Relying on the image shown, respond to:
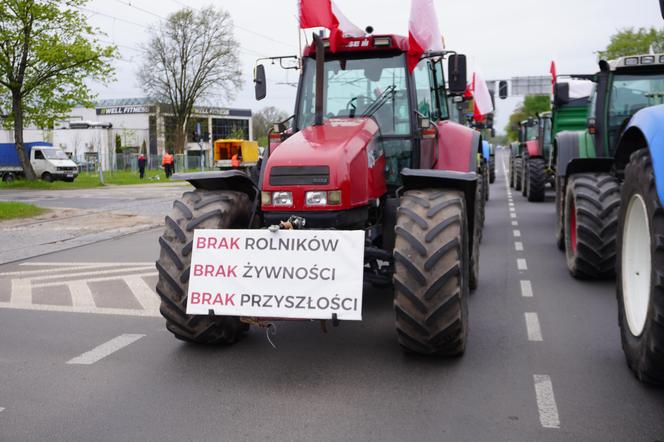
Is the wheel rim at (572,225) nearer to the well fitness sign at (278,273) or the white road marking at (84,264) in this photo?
the well fitness sign at (278,273)

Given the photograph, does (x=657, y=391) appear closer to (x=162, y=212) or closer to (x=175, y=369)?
(x=175, y=369)

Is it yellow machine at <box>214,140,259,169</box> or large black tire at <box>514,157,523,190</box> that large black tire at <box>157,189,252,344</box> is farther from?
yellow machine at <box>214,140,259,169</box>

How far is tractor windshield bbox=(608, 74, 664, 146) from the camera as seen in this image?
9.46 m

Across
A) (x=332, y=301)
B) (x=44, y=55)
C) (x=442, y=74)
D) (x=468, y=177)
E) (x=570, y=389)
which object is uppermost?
(x=44, y=55)

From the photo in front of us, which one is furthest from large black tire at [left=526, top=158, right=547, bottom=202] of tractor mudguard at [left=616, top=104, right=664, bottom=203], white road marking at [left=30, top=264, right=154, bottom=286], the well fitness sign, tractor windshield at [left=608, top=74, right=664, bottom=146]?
the well fitness sign

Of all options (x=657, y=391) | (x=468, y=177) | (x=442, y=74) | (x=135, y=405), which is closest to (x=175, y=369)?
(x=135, y=405)

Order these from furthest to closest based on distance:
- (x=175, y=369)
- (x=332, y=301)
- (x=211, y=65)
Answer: (x=211, y=65) < (x=175, y=369) < (x=332, y=301)

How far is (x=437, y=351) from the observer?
5.04 meters

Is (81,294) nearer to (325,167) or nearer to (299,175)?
(299,175)

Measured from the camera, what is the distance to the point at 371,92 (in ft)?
21.1

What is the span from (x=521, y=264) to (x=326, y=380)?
17.5 feet

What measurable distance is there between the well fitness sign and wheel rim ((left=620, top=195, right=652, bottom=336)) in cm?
173

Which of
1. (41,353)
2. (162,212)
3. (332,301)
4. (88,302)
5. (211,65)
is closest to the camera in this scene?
(332,301)

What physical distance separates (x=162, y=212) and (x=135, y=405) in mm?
14712
